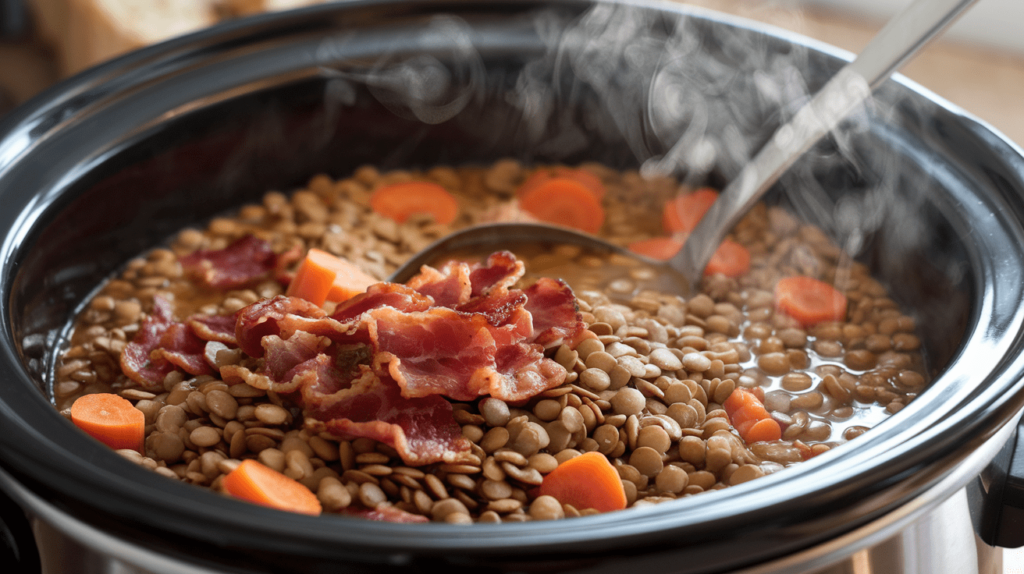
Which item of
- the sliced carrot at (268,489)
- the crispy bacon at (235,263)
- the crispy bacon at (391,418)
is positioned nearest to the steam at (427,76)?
the crispy bacon at (235,263)

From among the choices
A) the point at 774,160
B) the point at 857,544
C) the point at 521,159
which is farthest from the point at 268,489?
the point at 521,159

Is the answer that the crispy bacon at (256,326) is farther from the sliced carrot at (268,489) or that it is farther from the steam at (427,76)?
the steam at (427,76)

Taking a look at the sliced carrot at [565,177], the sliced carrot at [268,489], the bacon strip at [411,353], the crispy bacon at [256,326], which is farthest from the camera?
the sliced carrot at [565,177]

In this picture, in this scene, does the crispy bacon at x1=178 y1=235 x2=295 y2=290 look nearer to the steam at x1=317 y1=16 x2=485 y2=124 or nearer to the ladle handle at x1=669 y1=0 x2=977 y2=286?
the steam at x1=317 y1=16 x2=485 y2=124

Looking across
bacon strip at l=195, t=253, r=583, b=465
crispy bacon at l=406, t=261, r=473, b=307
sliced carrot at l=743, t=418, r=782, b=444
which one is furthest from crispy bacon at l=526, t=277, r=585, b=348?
sliced carrot at l=743, t=418, r=782, b=444

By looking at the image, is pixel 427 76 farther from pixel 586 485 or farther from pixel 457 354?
pixel 586 485

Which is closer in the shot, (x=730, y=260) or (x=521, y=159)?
(x=730, y=260)

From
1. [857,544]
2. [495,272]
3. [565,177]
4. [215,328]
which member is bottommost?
[857,544]
